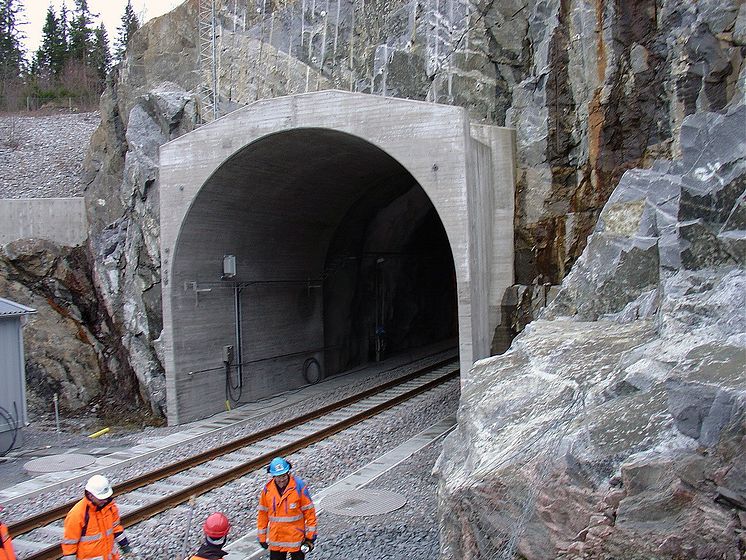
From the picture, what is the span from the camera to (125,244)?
18.6 m

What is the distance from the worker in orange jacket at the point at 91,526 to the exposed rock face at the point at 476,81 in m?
7.30

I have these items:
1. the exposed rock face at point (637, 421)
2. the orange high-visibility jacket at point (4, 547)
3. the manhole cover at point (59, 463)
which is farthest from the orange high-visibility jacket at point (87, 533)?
the manhole cover at point (59, 463)

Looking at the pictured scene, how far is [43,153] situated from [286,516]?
2901 centimetres

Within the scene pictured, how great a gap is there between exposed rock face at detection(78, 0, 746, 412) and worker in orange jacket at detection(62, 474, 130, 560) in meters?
7.30

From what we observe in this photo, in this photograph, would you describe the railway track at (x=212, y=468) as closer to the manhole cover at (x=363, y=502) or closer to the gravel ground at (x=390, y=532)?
the manhole cover at (x=363, y=502)

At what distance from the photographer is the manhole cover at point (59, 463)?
10937 millimetres

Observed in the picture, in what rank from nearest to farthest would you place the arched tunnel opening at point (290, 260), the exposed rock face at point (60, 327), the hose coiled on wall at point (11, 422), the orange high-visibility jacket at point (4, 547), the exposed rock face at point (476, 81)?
1. the orange high-visibility jacket at point (4, 547)
2. the hose coiled on wall at point (11, 422)
3. the exposed rock face at point (476, 81)
4. the arched tunnel opening at point (290, 260)
5. the exposed rock face at point (60, 327)

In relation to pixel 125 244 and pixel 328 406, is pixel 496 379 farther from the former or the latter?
pixel 125 244

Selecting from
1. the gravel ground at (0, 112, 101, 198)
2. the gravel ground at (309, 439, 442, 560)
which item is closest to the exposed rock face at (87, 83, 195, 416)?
the gravel ground at (0, 112, 101, 198)

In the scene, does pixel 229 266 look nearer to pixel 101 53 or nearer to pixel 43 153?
pixel 43 153

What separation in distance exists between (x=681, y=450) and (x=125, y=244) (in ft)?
54.1

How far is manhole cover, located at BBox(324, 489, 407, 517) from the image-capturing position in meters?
8.23

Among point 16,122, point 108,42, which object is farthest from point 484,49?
point 108,42

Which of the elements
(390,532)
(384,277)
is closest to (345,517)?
(390,532)
